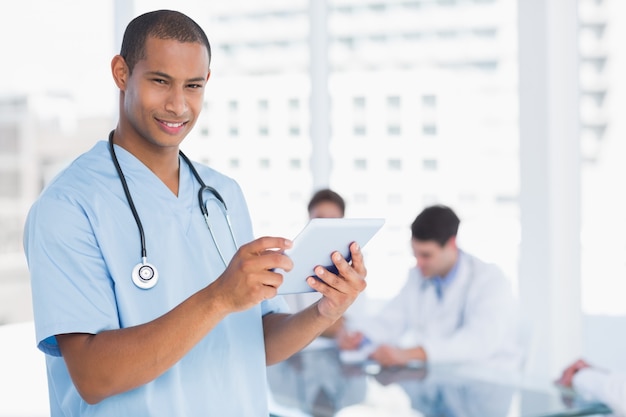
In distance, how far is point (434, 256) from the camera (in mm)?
3252

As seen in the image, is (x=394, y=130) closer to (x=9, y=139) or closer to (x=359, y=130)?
(x=359, y=130)

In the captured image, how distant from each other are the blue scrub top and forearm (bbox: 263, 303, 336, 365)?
0.03m

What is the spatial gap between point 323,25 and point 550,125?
1.69 metres

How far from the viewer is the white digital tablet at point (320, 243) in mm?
1047

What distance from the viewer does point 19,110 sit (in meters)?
4.27

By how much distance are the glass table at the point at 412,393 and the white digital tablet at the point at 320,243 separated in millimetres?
938

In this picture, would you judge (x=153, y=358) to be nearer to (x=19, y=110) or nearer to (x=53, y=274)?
(x=53, y=274)

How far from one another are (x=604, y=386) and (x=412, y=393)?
1.69 ft

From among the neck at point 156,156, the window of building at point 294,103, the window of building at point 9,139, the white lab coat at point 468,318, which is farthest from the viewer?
the window of building at point 294,103

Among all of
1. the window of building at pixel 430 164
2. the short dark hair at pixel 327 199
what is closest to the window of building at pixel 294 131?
the window of building at pixel 430 164

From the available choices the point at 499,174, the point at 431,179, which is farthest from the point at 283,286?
the point at 499,174

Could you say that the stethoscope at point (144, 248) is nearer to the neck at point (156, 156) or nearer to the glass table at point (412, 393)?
the neck at point (156, 156)

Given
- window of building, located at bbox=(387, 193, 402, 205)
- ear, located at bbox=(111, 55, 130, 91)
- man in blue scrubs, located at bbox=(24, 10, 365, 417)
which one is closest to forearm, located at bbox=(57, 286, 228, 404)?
man in blue scrubs, located at bbox=(24, 10, 365, 417)

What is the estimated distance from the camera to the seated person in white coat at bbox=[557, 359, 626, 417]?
6.70ft
